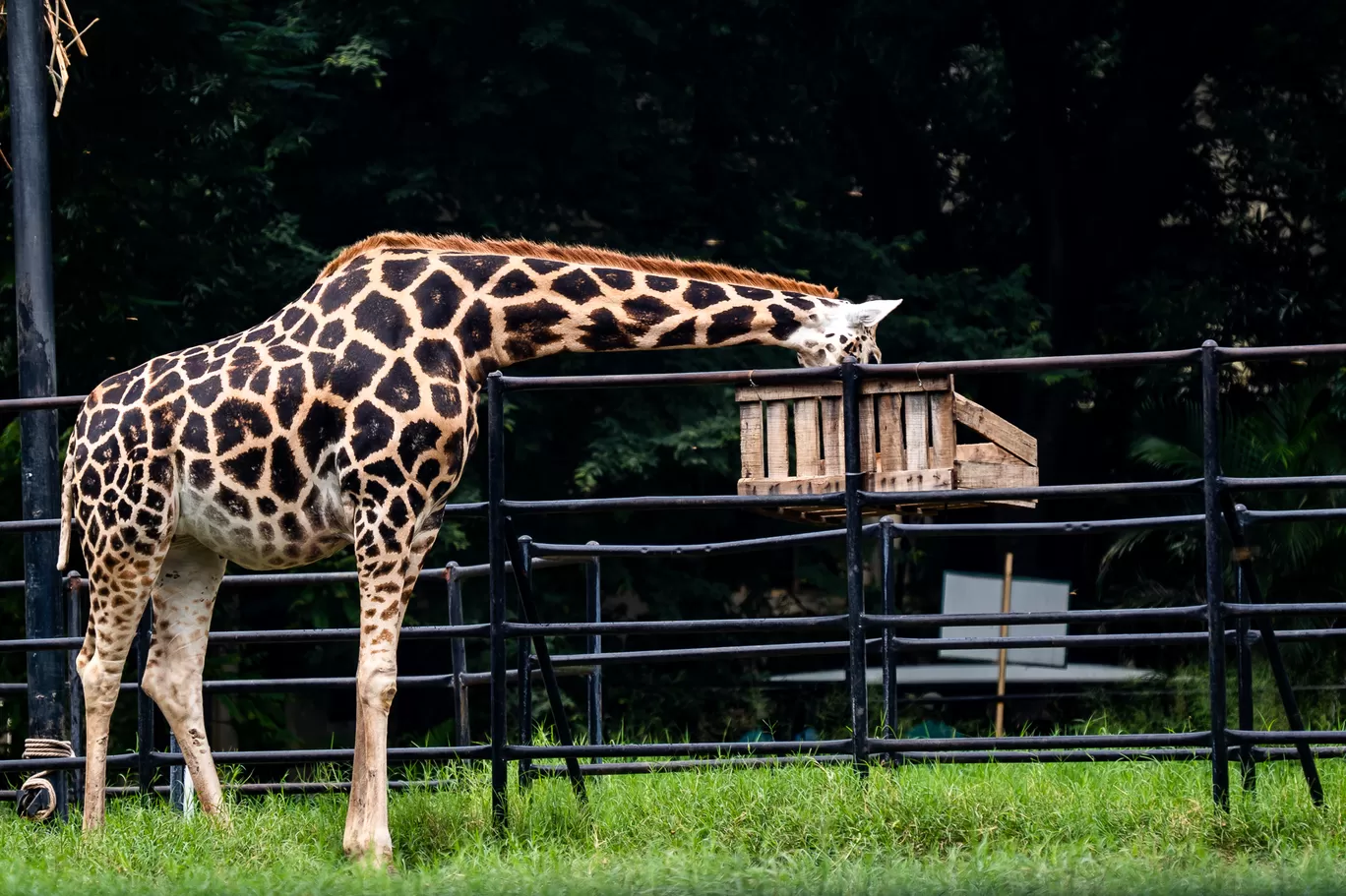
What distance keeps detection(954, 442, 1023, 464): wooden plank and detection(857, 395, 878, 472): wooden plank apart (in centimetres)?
30

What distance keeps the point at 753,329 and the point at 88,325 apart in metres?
7.46

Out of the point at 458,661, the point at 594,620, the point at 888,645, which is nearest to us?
the point at 888,645

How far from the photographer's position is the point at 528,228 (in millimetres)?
13938

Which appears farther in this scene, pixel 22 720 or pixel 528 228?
pixel 528 228

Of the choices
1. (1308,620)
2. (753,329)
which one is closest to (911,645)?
(753,329)

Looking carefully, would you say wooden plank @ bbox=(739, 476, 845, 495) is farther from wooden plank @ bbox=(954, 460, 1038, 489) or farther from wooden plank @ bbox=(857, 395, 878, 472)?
wooden plank @ bbox=(954, 460, 1038, 489)

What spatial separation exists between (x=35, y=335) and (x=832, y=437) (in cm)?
339

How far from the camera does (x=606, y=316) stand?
6.07 metres

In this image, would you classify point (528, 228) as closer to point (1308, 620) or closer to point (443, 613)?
point (443, 613)

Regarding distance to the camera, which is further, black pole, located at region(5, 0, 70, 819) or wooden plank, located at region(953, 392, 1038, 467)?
black pole, located at region(5, 0, 70, 819)

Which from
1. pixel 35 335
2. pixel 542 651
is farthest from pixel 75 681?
pixel 542 651

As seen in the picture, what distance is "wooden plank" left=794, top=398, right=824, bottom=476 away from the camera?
6.01 metres

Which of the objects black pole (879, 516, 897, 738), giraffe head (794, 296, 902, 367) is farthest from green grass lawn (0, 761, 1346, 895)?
giraffe head (794, 296, 902, 367)

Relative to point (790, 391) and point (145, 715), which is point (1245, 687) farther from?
point (145, 715)
